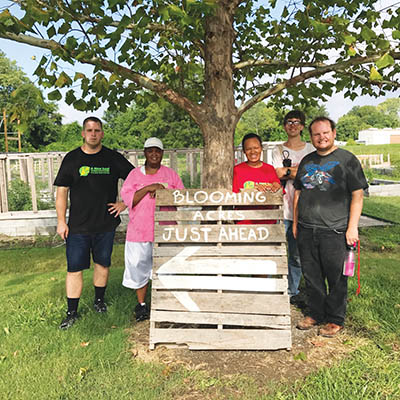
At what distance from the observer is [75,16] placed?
3.54 m

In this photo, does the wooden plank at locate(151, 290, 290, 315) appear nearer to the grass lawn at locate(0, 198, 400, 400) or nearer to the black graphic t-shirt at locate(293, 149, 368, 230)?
the grass lawn at locate(0, 198, 400, 400)

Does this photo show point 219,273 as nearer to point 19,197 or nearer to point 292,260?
point 292,260

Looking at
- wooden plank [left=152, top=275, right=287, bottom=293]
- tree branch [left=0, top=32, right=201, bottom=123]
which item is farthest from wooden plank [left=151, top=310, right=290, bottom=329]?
tree branch [left=0, top=32, right=201, bottom=123]

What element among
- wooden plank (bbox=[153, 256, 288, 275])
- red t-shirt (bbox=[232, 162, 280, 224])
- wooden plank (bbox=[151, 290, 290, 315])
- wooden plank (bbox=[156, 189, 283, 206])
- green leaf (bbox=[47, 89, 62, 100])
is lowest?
wooden plank (bbox=[151, 290, 290, 315])

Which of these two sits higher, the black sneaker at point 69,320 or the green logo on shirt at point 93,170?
the green logo on shirt at point 93,170

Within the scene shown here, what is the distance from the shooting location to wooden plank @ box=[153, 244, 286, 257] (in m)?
3.50

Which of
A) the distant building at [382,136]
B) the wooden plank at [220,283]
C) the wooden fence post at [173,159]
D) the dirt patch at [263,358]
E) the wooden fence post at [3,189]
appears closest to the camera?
the dirt patch at [263,358]

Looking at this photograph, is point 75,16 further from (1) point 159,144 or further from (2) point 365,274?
(2) point 365,274

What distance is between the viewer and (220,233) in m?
3.55

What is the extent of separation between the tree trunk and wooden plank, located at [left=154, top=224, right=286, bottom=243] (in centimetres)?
60

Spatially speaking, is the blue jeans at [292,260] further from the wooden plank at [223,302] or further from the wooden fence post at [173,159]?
the wooden fence post at [173,159]

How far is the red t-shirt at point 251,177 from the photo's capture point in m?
3.76

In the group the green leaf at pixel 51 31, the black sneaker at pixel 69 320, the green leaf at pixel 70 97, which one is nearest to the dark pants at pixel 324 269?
the black sneaker at pixel 69 320

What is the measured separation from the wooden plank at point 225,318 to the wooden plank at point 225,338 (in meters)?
0.06
